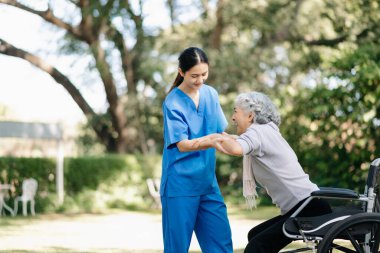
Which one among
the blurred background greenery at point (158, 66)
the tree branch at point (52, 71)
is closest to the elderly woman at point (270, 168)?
the blurred background greenery at point (158, 66)

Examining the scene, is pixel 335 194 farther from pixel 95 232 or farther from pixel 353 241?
pixel 95 232

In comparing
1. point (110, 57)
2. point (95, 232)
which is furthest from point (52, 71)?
point (95, 232)

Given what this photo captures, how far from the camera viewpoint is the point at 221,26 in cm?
1864

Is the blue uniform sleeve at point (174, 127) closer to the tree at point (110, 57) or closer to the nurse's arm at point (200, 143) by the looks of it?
the nurse's arm at point (200, 143)

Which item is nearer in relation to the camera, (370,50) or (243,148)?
(243,148)

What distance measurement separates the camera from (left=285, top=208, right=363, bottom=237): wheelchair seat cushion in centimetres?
435

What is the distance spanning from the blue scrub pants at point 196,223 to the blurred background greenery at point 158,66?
9524 mm

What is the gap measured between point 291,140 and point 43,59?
290 inches

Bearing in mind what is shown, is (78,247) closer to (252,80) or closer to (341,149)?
(341,149)

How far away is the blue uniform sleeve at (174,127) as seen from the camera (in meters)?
4.43

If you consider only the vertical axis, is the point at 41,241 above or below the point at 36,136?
below

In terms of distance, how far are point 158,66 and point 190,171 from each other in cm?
1388

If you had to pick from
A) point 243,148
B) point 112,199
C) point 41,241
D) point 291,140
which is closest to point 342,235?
point 243,148

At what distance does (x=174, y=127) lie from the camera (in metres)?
4.47
